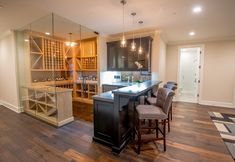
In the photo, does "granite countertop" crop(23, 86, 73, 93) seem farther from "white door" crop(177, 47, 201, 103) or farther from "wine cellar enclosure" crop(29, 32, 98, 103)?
"white door" crop(177, 47, 201, 103)

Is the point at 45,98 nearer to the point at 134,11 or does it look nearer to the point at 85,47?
the point at 85,47

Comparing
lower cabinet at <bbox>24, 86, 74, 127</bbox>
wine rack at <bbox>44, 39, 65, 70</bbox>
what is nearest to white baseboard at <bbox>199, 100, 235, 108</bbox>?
lower cabinet at <bbox>24, 86, 74, 127</bbox>

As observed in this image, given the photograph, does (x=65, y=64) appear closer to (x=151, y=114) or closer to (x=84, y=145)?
(x=84, y=145)

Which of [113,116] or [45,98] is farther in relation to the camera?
[45,98]

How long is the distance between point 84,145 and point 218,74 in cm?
572

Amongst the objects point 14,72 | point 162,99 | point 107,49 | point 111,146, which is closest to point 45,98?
point 14,72

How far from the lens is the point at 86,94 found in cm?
558

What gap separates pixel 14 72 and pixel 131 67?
13.0 feet

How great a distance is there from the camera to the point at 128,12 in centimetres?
279

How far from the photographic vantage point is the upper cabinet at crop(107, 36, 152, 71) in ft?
13.4

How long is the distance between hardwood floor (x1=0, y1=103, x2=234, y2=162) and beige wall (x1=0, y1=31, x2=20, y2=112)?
117 cm

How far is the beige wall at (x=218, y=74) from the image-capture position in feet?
16.4

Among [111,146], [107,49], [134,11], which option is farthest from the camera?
[107,49]

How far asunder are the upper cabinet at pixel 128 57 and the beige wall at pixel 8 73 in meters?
3.25
